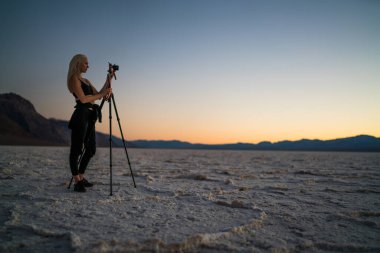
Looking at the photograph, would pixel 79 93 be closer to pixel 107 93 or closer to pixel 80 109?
pixel 80 109

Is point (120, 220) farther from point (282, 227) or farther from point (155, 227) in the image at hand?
point (282, 227)

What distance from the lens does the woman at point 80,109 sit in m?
2.88

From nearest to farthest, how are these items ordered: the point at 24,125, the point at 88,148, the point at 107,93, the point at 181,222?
the point at 181,222
the point at 107,93
the point at 88,148
the point at 24,125

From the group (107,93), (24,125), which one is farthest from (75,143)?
(24,125)

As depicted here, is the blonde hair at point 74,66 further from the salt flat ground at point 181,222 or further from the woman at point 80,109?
the salt flat ground at point 181,222

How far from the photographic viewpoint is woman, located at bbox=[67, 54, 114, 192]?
9.46 ft

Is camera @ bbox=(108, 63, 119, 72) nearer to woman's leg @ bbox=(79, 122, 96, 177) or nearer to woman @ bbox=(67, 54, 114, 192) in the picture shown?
woman @ bbox=(67, 54, 114, 192)

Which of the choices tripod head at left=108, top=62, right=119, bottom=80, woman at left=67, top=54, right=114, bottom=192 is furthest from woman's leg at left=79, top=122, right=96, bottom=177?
tripod head at left=108, top=62, right=119, bottom=80

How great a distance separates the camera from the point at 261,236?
1.69 meters

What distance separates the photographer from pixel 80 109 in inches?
114

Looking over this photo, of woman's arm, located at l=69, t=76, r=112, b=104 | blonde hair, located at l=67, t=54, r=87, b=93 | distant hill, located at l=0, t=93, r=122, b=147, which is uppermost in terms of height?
distant hill, located at l=0, t=93, r=122, b=147

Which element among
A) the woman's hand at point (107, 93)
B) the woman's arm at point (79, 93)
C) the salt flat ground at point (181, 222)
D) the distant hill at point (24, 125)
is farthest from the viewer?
the distant hill at point (24, 125)

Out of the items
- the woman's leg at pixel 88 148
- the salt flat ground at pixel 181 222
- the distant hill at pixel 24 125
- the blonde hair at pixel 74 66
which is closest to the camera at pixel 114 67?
the blonde hair at pixel 74 66

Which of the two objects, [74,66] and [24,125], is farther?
[24,125]
